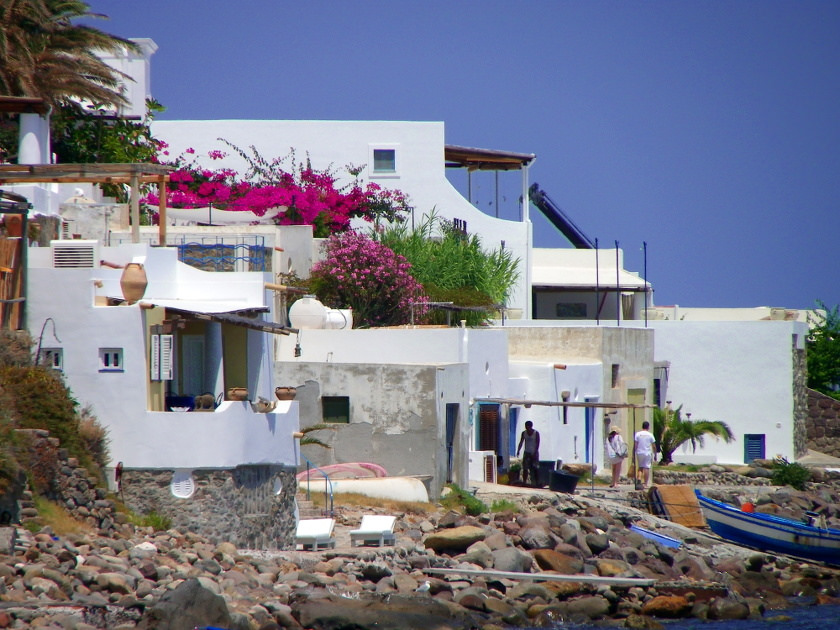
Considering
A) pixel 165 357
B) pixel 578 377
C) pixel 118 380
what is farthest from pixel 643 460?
pixel 118 380

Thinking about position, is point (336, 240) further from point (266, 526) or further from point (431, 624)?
point (431, 624)

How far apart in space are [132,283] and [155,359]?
3.92 ft

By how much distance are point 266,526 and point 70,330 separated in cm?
434

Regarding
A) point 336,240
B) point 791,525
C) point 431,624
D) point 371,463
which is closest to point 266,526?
point 431,624

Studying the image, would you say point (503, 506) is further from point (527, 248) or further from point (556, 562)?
point (527, 248)

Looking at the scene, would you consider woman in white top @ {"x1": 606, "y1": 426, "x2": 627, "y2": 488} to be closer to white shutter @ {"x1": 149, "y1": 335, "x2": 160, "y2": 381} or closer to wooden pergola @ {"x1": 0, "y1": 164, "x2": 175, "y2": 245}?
wooden pergola @ {"x1": 0, "y1": 164, "x2": 175, "y2": 245}

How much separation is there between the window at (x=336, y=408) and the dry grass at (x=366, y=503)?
7.70 feet

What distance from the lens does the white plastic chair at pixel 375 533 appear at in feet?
75.0

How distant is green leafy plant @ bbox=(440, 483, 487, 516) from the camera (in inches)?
1095

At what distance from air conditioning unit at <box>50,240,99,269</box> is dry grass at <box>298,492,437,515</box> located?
6176 millimetres

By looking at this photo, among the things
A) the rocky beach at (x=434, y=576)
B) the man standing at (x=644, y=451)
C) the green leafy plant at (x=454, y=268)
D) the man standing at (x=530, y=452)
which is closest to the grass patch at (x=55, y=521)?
the rocky beach at (x=434, y=576)

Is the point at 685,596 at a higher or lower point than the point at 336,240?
lower

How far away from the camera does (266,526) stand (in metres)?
22.0

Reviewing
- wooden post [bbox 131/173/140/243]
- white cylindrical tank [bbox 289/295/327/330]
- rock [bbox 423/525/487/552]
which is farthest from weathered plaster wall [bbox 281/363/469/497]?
wooden post [bbox 131/173/140/243]
